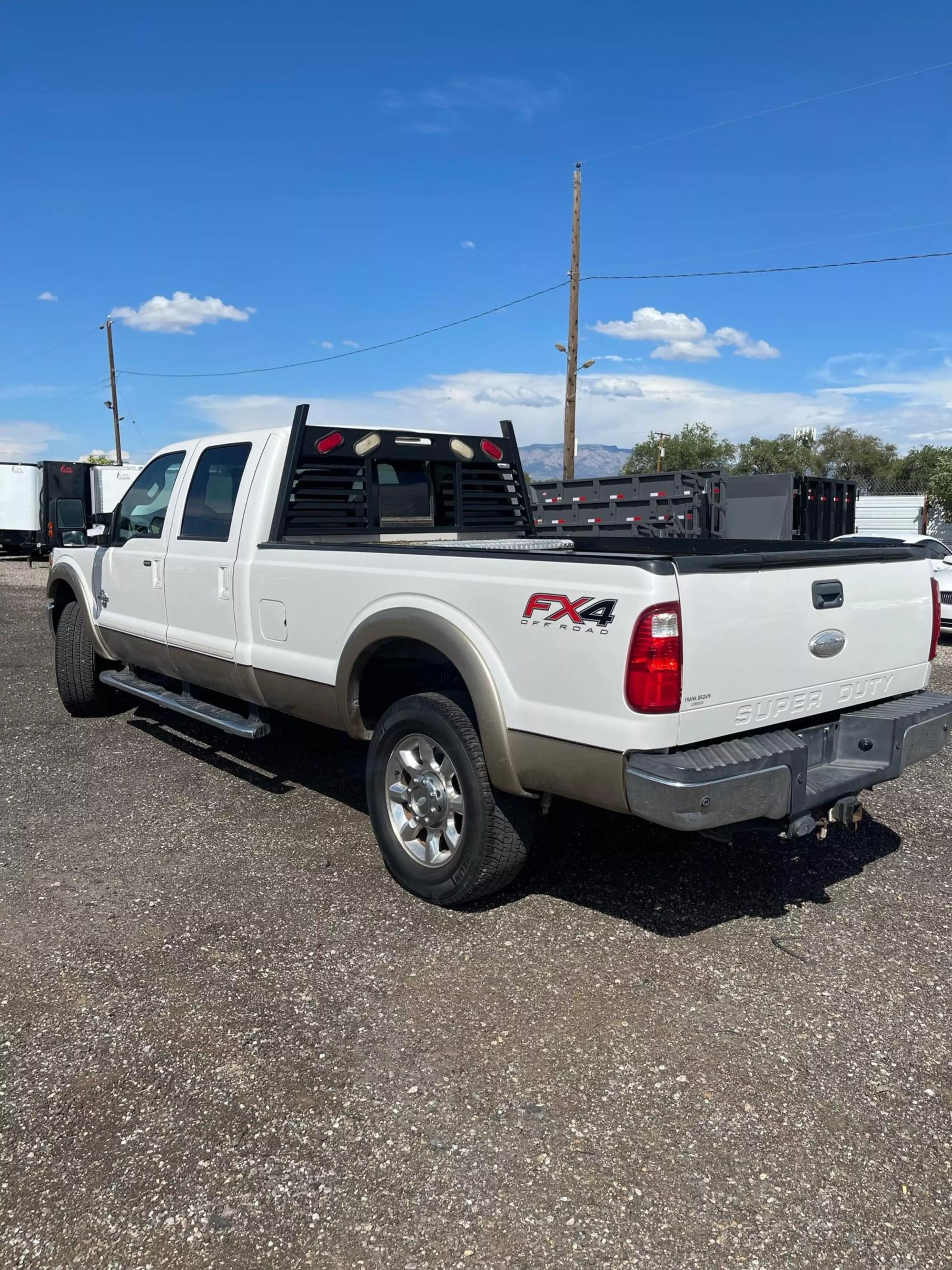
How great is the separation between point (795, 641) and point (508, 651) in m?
1.08

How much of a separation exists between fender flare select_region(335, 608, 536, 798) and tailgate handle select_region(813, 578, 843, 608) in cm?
127

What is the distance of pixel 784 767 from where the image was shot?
3.40m

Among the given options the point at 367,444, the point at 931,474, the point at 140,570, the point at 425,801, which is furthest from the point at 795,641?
the point at 931,474

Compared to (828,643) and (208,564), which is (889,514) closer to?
(208,564)

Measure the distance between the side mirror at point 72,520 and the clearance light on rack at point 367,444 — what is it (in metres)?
2.44

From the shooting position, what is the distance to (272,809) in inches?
213

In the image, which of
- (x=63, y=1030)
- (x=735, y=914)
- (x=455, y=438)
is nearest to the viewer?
(x=63, y=1030)

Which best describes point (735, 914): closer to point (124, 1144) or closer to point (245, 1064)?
point (245, 1064)

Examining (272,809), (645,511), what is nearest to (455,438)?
(272,809)

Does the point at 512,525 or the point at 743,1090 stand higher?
the point at 512,525

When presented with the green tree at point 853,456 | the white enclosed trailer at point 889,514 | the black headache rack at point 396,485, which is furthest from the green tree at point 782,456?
the black headache rack at point 396,485

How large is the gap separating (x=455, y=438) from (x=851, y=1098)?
4.24 meters

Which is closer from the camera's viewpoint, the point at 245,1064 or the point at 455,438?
the point at 245,1064

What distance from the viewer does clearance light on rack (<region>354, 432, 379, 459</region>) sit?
539 centimetres
